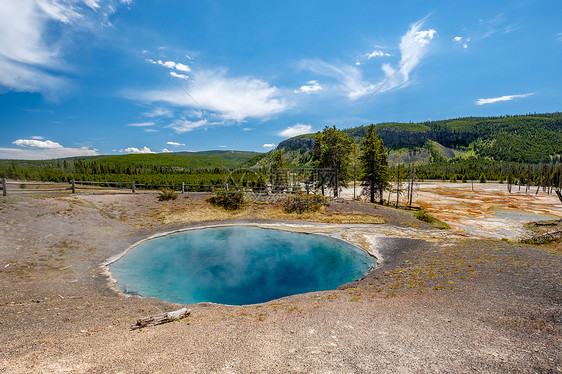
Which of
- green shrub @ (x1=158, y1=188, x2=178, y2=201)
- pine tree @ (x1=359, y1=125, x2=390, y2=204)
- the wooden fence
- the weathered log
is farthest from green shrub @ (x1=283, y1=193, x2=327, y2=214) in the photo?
the weathered log

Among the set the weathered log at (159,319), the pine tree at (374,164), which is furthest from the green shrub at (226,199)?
the pine tree at (374,164)

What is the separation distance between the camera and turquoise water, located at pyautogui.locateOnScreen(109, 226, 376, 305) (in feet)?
41.6

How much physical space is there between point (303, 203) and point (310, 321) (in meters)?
24.1

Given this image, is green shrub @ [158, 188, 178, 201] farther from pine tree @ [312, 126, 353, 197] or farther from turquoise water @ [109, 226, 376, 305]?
pine tree @ [312, 126, 353, 197]

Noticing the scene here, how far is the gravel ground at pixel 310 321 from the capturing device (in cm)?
486

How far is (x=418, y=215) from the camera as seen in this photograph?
2870 centimetres

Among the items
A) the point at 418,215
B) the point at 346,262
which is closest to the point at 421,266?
the point at 346,262

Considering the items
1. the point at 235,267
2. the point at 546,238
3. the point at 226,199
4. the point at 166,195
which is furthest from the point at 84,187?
the point at 546,238

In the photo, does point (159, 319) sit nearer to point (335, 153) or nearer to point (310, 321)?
point (310, 321)

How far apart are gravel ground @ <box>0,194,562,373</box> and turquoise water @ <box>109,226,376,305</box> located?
1765 millimetres

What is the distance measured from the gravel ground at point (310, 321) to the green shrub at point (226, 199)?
1392 centimetres

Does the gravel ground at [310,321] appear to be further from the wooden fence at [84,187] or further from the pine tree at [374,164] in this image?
the pine tree at [374,164]

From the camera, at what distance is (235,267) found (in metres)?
16.0

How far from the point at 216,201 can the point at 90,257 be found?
1529 centimetres
